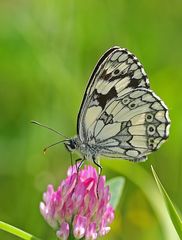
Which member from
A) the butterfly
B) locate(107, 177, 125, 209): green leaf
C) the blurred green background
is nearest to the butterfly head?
the butterfly

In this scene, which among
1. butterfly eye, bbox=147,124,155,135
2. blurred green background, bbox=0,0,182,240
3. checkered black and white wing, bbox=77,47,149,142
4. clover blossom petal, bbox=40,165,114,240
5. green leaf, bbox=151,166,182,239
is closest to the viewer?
green leaf, bbox=151,166,182,239

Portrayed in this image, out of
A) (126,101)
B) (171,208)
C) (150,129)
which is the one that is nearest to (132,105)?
(126,101)

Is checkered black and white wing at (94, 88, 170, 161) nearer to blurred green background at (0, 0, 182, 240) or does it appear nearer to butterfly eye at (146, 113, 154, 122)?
butterfly eye at (146, 113, 154, 122)

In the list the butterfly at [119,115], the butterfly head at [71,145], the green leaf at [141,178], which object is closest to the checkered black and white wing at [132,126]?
the butterfly at [119,115]

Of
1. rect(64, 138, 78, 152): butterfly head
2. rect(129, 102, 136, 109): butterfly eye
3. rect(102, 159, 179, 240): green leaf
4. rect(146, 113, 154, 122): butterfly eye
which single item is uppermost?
rect(129, 102, 136, 109): butterfly eye

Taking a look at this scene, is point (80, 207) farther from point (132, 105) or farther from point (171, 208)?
point (132, 105)

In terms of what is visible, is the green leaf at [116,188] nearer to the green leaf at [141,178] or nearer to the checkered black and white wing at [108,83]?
the checkered black and white wing at [108,83]

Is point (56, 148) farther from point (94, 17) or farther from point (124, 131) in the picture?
point (124, 131)
